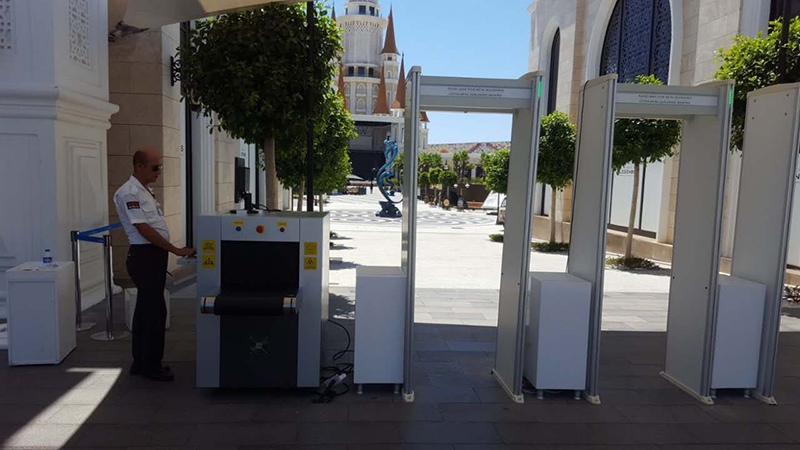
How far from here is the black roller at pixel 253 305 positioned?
4023mm

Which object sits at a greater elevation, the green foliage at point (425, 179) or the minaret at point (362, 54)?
the minaret at point (362, 54)

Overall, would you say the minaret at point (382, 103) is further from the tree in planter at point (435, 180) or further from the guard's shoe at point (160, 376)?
the guard's shoe at point (160, 376)

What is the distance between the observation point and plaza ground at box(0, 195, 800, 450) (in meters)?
3.79

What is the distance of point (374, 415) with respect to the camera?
4.19 m

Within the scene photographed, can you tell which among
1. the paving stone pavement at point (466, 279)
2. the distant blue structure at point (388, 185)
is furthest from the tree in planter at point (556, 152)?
the distant blue structure at point (388, 185)

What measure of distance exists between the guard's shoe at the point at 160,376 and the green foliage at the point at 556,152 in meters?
12.9

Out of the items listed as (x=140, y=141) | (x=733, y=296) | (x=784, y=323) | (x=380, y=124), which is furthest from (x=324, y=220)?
(x=380, y=124)

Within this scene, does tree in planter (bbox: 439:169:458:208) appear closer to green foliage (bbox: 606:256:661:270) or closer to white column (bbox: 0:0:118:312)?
green foliage (bbox: 606:256:661:270)

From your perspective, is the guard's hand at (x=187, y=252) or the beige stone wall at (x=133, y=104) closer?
the guard's hand at (x=187, y=252)

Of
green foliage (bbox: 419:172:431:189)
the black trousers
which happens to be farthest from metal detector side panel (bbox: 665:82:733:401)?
green foliage (bbox: 419:172:431:189)

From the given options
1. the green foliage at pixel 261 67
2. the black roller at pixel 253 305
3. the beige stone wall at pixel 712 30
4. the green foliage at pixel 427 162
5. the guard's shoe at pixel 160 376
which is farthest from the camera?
the green foliage at pixel 427 162

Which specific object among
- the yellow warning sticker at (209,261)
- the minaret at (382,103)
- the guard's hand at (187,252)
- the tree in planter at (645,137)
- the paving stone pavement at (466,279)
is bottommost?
the paving stone pavement at (466,279)

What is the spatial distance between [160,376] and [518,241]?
124 inches

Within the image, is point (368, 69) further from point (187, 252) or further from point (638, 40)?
point (187, 252)
